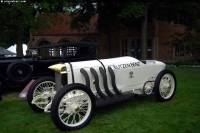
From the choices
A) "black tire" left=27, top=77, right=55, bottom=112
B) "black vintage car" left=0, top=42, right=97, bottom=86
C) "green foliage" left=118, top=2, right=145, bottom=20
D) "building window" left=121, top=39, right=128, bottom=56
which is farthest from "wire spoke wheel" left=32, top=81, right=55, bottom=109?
"building window" left=121, top=39, right=128, bottom=56

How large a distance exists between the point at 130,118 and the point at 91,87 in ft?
3.75

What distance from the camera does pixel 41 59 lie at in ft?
30.0

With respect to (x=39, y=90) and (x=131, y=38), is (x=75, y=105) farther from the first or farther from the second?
(x=131, y=38)

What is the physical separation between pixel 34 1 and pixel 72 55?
31.0 ft

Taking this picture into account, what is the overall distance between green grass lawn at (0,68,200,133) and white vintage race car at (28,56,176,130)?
1.04ft

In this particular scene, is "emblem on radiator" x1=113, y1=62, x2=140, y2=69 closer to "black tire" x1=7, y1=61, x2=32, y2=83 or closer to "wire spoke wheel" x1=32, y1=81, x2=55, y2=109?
"wire spoke wheel" x1=32, y1=81, x2=55, y2=109

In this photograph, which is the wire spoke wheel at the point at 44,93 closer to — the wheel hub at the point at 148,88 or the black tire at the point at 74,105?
the black tire at the point at 74,105

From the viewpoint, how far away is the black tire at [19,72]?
827 centimetres

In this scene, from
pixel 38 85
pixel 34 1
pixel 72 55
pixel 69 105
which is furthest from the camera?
pixel 34 1

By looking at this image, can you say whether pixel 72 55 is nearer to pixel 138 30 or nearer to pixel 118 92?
pixel 118 92

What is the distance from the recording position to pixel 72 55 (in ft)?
30.9

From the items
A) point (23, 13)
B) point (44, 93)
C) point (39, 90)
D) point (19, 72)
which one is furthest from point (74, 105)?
point (23, 13)

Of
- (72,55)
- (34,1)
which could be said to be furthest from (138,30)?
(72,55)

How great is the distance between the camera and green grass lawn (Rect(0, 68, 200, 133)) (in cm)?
505
